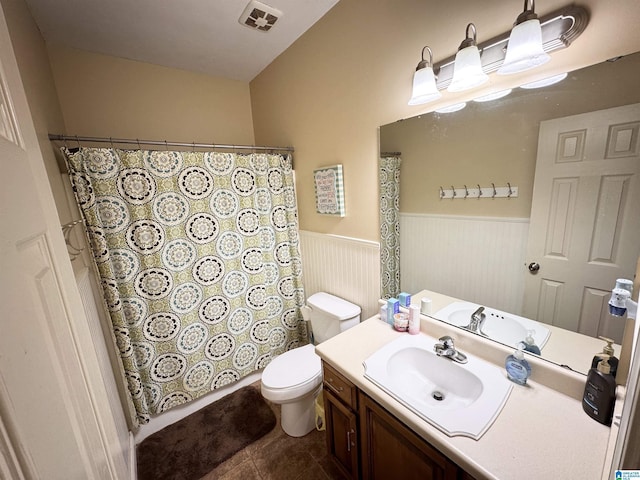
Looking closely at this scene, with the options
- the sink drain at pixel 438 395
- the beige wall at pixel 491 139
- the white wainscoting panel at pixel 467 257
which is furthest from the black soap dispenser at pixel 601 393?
the beige wall at pixel 491 139

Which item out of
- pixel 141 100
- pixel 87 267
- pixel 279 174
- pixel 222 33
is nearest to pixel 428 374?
pixel 279 174

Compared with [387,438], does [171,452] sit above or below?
below

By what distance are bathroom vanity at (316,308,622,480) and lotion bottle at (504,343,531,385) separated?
0.03 m

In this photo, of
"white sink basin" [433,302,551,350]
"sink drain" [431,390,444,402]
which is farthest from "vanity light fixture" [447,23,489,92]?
"sink drain" [431,390,444,402]

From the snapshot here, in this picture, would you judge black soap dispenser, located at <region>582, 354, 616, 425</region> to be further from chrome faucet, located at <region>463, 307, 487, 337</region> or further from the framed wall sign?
the framed wall sign

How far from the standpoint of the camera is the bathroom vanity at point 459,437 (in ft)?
2.31

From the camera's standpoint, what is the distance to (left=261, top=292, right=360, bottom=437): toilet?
1483mm

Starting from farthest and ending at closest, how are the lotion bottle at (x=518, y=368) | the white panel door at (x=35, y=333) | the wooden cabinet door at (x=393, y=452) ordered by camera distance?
the lotion bottle at (x=518, y=368) → the wooden cabinet door at (x=393, y=452) → the white panel door at (x=35, y=333)

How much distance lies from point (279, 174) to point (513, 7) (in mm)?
1495

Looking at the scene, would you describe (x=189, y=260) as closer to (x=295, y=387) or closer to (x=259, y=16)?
(x=295, y=387)

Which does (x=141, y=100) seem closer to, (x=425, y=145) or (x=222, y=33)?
(x=222, y=33)

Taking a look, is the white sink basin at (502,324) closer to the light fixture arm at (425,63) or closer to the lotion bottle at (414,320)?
the lotion bottle at (414,320)

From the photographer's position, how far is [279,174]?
197 cm

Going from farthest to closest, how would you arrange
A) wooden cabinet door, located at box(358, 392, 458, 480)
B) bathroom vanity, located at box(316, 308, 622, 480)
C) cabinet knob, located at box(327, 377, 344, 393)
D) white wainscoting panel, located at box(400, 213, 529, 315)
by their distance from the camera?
1. cabinet knob, located at box(327, 377, 344, 393)
2. white wainscoting panel, located at box(400, 213, 529, 315)
3. wooden cabinet door, located at box(358, 392, 458, 480)
4. bathroom vanity, located at box(316, 308, 622, 480)
